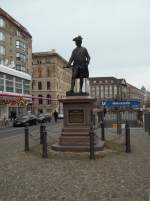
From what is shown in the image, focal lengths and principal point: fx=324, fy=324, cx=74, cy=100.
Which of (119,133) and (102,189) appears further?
(119,133)

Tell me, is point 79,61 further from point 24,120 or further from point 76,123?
point 24,120

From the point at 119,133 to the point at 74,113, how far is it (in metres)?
8.75

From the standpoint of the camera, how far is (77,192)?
21.7 feet

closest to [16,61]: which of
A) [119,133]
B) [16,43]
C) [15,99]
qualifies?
[16,43]

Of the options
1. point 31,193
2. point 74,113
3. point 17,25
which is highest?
point 17,25

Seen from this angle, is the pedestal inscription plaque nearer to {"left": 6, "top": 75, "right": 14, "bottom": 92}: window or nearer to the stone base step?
the stone base step

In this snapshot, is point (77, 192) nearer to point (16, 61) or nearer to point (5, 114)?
point (5, 114)

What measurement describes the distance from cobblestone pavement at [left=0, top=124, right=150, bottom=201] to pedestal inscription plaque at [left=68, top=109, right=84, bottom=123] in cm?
174

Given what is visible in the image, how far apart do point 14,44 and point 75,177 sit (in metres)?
63.5

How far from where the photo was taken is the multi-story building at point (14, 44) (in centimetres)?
6353

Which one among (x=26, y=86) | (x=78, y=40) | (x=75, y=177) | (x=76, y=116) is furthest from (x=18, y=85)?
(x=75, y=177)

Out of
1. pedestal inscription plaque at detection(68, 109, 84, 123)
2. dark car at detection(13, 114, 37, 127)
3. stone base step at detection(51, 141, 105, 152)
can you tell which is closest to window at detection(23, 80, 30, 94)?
dark car at detection(13, 114, 37, 127)

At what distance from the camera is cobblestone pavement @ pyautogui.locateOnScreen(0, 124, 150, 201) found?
643 cm

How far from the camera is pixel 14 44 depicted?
68.7 meters
